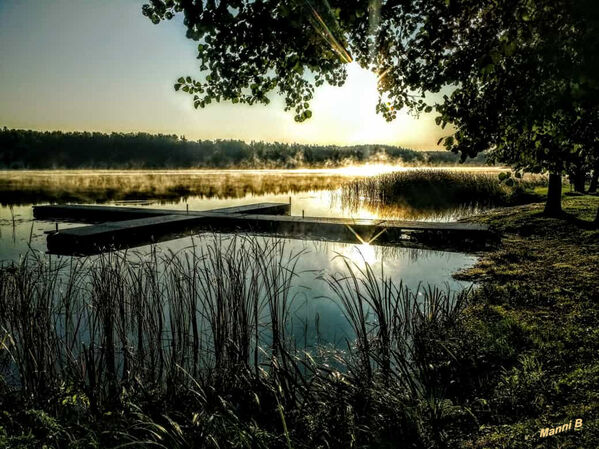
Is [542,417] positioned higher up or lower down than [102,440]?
higher up

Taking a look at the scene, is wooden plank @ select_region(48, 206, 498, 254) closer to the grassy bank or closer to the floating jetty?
the floating jetty

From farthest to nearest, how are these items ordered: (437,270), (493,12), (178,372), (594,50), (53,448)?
(437,270), (178,372), (493,12), (53,448), (594,50)

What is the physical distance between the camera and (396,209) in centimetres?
1806

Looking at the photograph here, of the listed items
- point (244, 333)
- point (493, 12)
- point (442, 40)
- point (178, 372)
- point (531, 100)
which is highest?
point (493, 12)

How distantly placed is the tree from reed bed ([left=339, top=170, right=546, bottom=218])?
13.4 m

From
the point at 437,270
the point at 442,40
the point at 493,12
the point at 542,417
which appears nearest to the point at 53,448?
the point at 542,417

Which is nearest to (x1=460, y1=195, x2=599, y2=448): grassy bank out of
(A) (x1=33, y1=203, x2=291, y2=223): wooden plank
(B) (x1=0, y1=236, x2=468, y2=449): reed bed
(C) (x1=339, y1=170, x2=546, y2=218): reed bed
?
(B) (x1=0, y1=236, x2=468, y2=449): reed bed

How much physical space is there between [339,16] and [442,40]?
89 cm

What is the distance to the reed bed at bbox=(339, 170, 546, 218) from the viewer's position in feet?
62.9

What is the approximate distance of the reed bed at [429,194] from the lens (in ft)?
62.9

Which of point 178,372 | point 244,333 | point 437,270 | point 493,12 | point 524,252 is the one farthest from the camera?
point 524,252

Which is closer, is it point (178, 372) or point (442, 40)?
point (442, 40)

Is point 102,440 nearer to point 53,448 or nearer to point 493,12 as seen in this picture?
point 53,448

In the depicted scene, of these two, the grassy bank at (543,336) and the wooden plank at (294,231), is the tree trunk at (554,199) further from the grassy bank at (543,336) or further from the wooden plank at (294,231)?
the wooden plank at (294,231)
